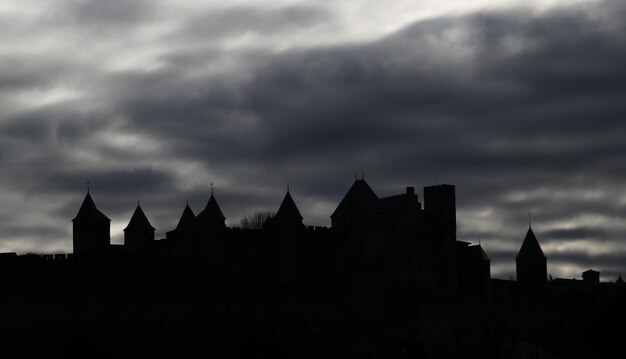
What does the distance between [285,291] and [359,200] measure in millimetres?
Answer: 8698

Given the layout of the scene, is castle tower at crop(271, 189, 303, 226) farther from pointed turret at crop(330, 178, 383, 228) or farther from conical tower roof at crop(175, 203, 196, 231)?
conical tower roof at crop(175, 203, 196, 231)

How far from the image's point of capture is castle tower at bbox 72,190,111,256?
3155 inches

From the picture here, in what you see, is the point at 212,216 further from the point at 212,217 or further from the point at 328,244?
the point at 328,244

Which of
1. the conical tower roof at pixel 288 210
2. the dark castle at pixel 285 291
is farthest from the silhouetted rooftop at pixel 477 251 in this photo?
the conical tower roof at pixel 288 210

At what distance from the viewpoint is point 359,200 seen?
83812mm

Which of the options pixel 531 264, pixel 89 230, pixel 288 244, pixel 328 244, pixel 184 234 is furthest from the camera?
pixel 531 264

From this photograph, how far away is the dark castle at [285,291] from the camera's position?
70.9m

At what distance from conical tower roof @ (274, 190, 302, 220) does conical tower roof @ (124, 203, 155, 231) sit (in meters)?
9.03

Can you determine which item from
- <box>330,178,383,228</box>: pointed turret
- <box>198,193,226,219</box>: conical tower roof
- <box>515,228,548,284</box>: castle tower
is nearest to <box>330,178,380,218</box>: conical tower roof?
<box>330,178,383,228</box>: pointed turret

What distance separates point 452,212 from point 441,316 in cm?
707

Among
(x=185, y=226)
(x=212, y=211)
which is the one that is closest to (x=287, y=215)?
(x=212, y=211)

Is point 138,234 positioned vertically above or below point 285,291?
above

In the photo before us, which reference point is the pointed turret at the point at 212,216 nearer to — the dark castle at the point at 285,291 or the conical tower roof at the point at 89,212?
the dark castle at the point at 285,291

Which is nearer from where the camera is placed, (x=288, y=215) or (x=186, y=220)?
(x=288, y=215)
